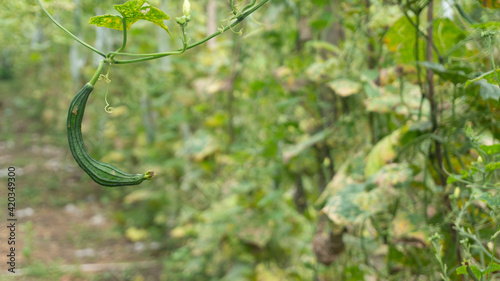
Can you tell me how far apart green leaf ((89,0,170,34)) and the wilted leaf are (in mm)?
737

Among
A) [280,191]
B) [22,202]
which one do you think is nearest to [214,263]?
[280,191]

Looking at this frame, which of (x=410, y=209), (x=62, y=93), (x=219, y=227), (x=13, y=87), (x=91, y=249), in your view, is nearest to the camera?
(x=410, y=209)

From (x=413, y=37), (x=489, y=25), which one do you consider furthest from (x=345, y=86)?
(x=489, y=25)

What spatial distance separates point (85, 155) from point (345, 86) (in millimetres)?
876

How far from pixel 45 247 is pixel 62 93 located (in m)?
4.43

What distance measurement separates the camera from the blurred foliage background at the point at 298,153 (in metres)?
0.98

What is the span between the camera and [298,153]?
163 cm

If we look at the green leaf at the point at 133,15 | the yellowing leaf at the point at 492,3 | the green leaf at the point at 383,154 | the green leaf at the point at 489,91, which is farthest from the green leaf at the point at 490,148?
the green leaf at the point at 133,15

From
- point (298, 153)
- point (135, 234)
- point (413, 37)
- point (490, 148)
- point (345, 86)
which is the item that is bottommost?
point (135, 234)

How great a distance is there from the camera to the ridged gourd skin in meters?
0.56

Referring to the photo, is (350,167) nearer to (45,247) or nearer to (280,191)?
(280,191)

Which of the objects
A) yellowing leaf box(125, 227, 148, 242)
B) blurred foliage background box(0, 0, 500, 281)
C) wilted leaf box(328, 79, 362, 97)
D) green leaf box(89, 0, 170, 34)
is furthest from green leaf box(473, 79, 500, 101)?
yellowing leaf box(125, 227, 148, 242)

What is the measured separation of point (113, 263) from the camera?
3340 mm

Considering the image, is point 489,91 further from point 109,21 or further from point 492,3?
point 109,21
